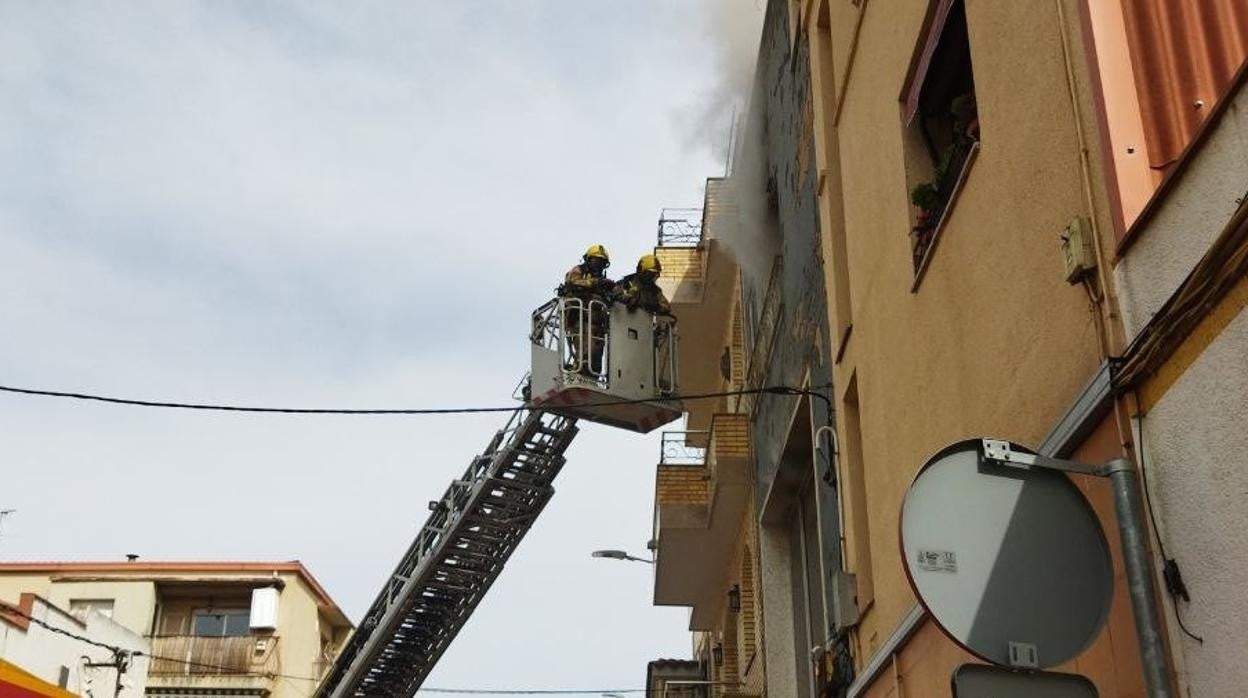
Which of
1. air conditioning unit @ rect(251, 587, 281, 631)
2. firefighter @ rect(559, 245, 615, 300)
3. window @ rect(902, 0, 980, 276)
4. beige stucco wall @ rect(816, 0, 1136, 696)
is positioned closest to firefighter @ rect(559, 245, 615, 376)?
firefighter @ rect(559, 245, 615, 300)

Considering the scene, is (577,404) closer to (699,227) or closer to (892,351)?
(699,227)

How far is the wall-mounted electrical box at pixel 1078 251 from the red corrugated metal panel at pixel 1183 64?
33 centimetres

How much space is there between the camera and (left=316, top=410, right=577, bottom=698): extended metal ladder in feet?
66.6

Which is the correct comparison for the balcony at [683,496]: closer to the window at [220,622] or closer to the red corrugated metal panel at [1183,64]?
the red corrugated metal panel at [1183,64]

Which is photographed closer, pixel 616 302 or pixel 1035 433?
pixel 1035 433

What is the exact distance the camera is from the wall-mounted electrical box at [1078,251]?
5.23m

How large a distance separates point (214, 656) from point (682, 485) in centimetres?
2566

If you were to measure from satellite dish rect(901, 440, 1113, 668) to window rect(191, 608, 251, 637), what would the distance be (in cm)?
3903

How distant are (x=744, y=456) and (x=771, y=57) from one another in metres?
4.39

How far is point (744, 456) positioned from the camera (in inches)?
643

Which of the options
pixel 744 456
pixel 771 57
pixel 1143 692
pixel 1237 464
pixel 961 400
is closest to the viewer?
pixel 1237 464

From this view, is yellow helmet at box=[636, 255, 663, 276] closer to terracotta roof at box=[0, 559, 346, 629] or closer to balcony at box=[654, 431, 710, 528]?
balcony at box=[654, 431, 710, 528]

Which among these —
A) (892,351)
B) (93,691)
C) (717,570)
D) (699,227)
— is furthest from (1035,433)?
(93,691)

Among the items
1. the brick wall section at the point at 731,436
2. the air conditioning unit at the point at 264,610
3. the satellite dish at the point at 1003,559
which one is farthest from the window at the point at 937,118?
the air conditioning unit at the point at 264,610
